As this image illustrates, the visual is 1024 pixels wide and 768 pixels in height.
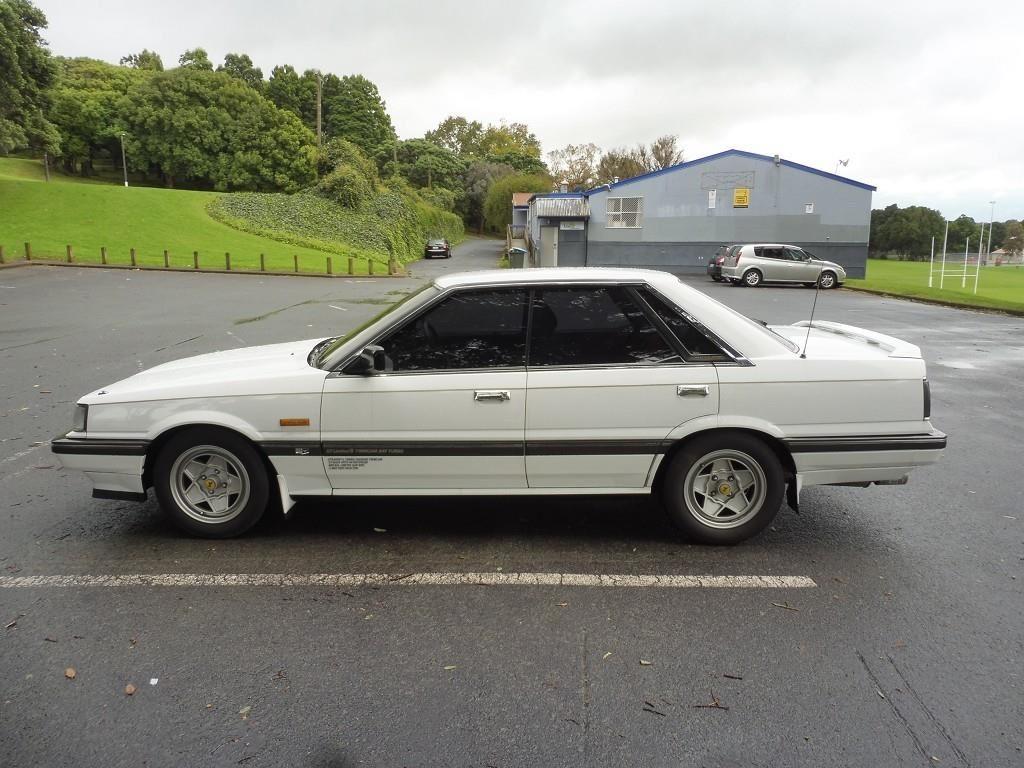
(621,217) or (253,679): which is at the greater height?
(621,217)

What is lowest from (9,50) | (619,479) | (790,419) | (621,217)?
(619,479)

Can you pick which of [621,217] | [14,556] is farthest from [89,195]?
[14,556]

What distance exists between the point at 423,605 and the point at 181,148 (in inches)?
2841

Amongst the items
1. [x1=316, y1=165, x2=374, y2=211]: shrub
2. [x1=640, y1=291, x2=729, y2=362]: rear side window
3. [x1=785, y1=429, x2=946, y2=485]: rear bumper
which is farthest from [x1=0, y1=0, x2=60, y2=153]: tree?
[x1=785, y1=429, x2=946, y2=485]: rear bumper

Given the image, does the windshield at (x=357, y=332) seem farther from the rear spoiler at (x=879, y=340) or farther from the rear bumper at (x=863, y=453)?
the rear spoiler at (x=879, y=340)

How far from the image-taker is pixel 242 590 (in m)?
3.61

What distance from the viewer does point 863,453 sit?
399cm

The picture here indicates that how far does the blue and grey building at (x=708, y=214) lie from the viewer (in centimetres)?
3781

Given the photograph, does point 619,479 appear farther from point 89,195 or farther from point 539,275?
point 89,195

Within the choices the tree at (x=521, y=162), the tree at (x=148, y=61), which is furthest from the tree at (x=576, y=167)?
the tree at (x=148, y=61)

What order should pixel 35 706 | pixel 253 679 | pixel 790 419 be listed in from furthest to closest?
pixel 790 419, pixel 253 679, pixel 35 706

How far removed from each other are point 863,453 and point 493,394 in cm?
210

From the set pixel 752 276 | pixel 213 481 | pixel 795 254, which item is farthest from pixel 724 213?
pixel 213 481

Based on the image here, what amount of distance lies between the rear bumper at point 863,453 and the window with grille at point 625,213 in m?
38.1
